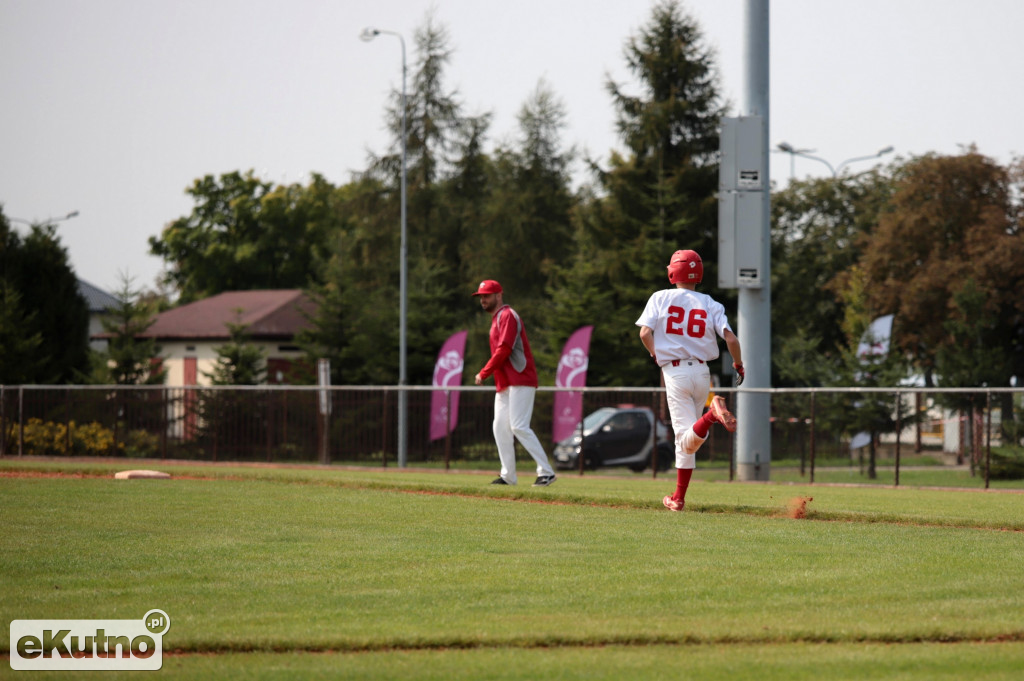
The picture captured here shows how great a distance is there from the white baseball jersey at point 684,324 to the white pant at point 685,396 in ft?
0.35

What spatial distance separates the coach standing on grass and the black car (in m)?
7.98

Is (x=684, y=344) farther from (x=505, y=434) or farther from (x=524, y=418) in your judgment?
(x=505, y=434)

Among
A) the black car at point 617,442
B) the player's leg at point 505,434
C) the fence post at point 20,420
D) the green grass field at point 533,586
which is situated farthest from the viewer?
the fence post at point 20,420

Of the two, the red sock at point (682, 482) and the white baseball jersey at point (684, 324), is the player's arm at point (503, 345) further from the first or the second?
the red sock at point (682, 482)

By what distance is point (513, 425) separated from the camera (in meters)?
12.2

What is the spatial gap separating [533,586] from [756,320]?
13413 millimetres

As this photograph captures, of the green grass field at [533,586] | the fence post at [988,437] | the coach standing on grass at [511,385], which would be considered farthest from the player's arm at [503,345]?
the fence post at [988,437]

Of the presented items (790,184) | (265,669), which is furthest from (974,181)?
(265,669)

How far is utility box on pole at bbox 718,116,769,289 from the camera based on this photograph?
61.5 ft

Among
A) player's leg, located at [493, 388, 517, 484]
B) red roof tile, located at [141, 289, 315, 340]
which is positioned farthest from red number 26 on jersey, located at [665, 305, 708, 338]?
red roof tile, located at [141, 289, 315, 340]

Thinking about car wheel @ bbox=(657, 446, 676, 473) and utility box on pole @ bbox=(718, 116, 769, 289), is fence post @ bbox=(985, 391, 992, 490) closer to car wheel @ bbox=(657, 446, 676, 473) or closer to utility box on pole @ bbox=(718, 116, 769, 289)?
utility box on pole @ bbox=(718, 116, 769, 289)

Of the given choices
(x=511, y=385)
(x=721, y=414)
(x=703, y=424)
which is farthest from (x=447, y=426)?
(x=721, y=414)

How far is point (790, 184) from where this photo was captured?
5697cm

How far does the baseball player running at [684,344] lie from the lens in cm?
979
